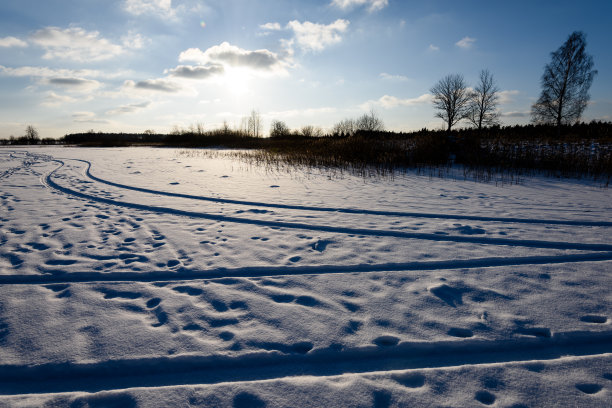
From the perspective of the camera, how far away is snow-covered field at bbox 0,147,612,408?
1760mm

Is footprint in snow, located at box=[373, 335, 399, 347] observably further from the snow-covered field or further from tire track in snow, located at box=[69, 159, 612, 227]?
tire track in snow, located at box=[69, 159, 612, 227]

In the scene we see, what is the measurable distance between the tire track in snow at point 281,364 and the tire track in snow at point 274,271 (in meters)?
1.19

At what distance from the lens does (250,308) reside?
8.33 ft

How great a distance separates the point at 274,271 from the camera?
10.6ft

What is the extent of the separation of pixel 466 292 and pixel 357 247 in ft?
4.67

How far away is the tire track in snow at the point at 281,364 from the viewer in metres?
1.81

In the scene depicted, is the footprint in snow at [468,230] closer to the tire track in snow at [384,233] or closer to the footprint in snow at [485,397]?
the tire track in snow at [384,233]

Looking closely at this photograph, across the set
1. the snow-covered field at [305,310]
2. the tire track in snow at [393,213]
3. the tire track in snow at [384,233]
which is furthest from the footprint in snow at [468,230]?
the tire track in snow at [393,213]

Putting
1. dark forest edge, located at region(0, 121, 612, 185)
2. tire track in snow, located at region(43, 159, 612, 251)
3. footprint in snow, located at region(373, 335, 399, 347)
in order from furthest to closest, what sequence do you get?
1. dark forest edge, located at region(0, 121, 612, 185)
2. tire track in snow, located at region(43, 159, 612, 251)
3. footprint in snow, located at region(373, 335, 399, 347)

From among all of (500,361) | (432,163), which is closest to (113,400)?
(500,361)

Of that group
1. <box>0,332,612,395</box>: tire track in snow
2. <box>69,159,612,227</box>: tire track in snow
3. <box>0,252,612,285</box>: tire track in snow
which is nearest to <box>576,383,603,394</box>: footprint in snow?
<box>0,332,612,395</box>: tire track in snow

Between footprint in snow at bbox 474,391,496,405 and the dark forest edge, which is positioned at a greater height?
the dark forest edge

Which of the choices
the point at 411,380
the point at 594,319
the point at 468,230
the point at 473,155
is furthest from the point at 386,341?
the point at 473,155

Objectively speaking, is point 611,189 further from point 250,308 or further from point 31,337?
point 31,337
